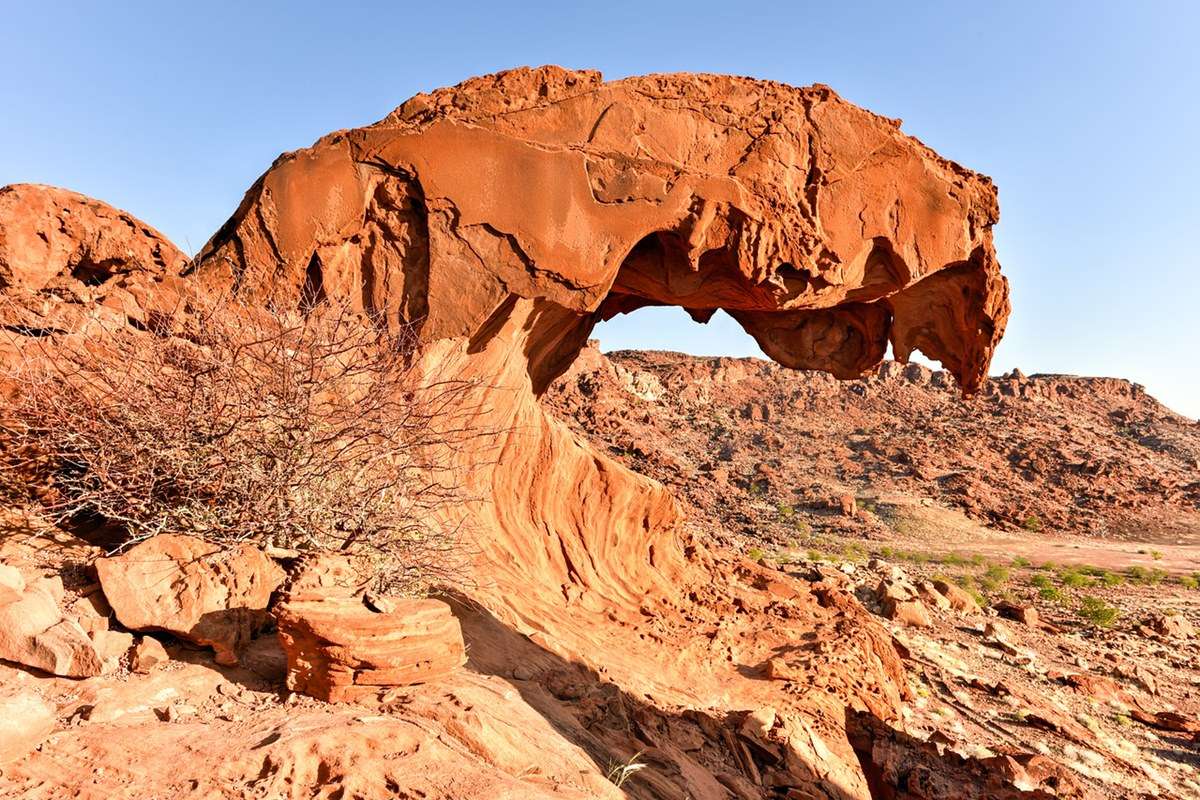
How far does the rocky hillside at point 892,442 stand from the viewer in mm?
25672

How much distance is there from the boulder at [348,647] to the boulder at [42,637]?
0.70 m

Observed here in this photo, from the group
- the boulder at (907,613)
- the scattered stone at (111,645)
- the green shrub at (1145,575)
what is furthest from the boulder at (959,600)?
the scattered stone at (111,645)

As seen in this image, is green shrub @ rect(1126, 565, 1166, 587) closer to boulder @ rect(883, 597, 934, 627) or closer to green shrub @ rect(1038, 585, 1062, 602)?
green shrub @ rect(1038, 585, 1062, 602)

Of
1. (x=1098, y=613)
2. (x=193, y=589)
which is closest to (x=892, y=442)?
(x=1098, y=613)

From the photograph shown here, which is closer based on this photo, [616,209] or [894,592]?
[616,209]

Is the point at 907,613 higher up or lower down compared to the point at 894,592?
lower down

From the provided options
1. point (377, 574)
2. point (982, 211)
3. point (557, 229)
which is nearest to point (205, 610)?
point (377, 574)

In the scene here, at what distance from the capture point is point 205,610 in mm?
3170

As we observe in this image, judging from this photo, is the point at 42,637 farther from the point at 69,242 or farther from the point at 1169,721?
the point at 1169,721

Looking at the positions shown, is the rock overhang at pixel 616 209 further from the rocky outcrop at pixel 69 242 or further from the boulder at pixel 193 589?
the boulder at pixel 193 589

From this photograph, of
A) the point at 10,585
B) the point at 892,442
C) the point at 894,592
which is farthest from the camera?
the point at 892,442

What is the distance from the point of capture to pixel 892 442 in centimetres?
3262

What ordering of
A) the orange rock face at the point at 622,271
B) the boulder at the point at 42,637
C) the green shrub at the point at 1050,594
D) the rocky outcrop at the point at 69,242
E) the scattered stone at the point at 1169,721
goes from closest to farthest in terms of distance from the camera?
the boulder at the point at 42,637
the rocky outcrop at the point at 69,242
the orange rock face at the point at 622,271
the scattered stone at the point at 1169,721
the green shrub at the point at 1050,594

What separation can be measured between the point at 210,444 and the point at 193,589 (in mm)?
750
